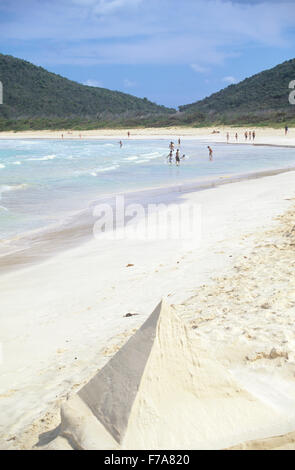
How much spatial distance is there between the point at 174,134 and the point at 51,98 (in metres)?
65.4

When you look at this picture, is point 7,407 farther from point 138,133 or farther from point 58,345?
point 138,133

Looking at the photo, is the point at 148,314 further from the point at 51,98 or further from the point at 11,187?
the point at 51,98

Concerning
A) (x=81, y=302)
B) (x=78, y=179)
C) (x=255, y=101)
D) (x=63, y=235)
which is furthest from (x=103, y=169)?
(x=255, y=101)

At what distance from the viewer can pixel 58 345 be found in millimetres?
4781

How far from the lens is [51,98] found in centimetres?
12275

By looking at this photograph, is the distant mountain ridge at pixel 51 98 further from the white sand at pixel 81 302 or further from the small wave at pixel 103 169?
the white sand at pixel 81 302

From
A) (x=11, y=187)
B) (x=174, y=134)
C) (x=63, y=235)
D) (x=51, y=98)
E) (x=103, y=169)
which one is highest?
(x=51, y=98)

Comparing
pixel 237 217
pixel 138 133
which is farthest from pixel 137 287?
pixel 138 133

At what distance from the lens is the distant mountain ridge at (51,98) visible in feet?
366

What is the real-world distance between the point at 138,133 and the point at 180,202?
5934 cm

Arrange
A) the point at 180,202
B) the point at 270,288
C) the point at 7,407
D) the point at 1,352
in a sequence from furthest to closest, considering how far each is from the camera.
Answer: the point at 180,202
the point at 270,288
the point at 1,352
the point at 7,407

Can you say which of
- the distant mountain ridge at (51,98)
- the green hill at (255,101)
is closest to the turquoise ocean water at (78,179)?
the green hill at (255,101)

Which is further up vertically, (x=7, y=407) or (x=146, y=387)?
(x=146, y=387)

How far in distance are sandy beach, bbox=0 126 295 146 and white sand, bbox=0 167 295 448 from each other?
1416 inches
